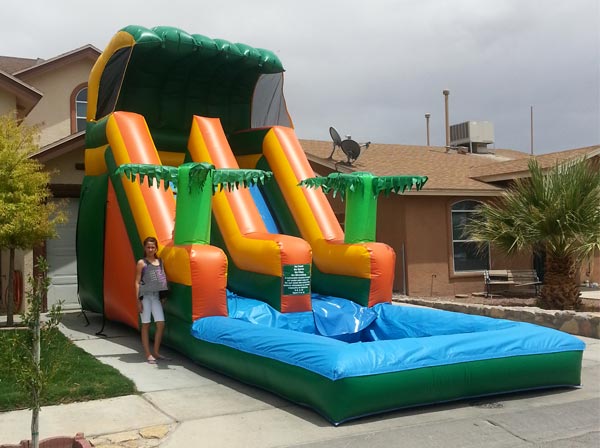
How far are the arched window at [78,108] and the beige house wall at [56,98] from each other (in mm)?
86

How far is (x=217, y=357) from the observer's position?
285 inches

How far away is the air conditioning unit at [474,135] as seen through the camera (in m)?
25.0

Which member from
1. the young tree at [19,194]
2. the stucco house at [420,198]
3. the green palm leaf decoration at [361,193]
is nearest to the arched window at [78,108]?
the stucco house at [420,198]

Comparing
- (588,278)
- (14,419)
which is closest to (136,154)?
(14,419)

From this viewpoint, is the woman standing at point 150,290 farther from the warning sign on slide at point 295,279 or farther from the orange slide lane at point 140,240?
the warning sign on slide at point 295,279

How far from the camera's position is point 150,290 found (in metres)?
8.08

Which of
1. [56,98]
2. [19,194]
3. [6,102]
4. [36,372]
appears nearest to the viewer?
[36,372]

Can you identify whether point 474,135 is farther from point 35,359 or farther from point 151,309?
point 35,359

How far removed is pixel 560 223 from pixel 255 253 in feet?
18.1

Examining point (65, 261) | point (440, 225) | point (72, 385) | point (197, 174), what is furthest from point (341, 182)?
point (440, 225)

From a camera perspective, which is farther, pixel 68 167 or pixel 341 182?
pixel 68 167

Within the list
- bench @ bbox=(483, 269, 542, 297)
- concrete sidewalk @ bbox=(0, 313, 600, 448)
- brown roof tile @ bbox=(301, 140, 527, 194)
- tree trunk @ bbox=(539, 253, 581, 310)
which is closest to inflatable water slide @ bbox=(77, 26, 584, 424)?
concrete sidewalk @ bbox=(0, 313, 600, 448)

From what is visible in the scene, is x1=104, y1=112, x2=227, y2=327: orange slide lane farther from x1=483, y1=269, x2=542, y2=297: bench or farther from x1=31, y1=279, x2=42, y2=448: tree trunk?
x1=483, y1=269, x2=542, y2=297: bench

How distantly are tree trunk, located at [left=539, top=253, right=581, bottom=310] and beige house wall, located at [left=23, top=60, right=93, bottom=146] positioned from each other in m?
11.2
